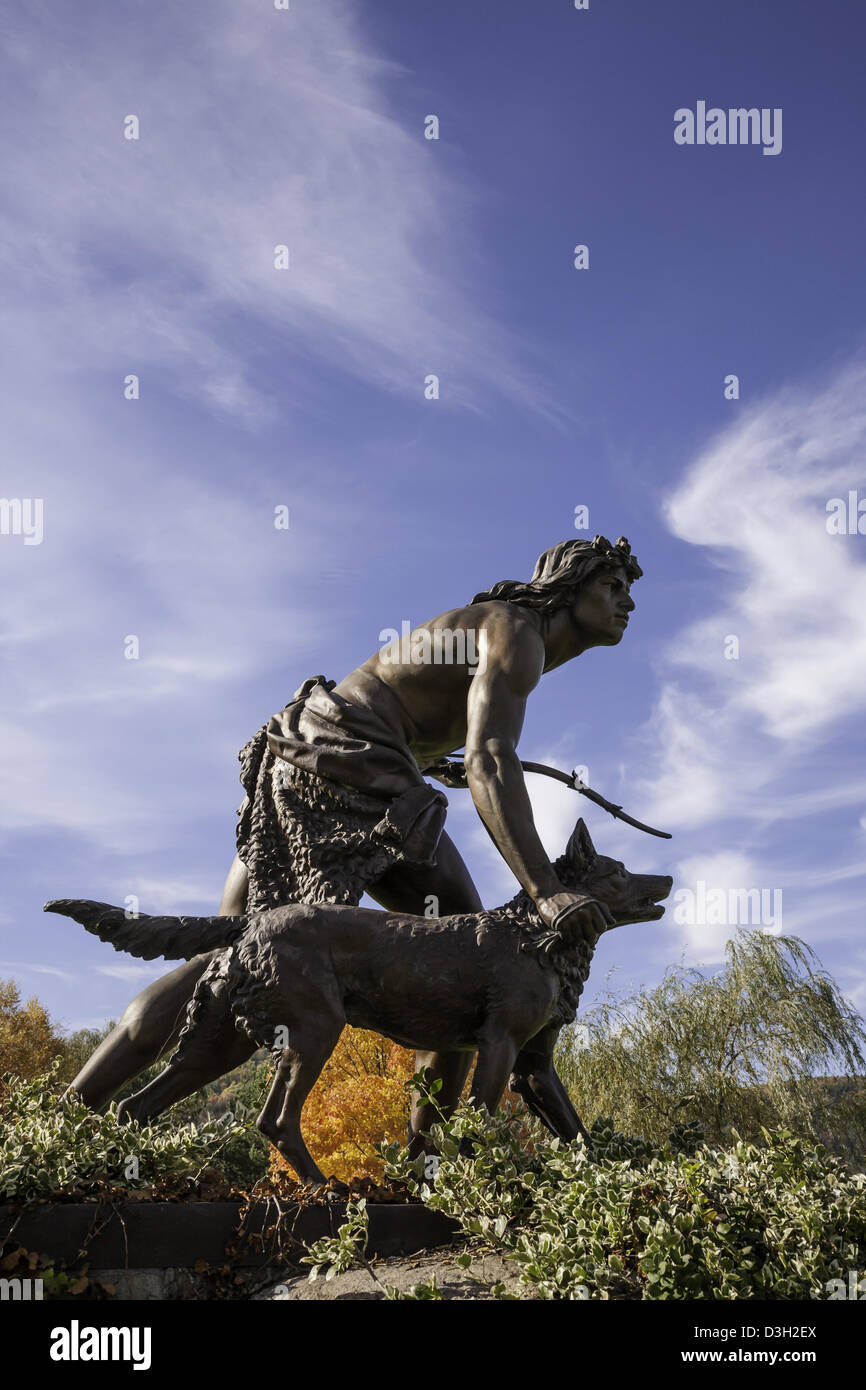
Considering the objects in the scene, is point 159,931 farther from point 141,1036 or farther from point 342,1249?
point 342,1249

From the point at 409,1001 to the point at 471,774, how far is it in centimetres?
94

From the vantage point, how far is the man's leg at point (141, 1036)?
4.32 metres

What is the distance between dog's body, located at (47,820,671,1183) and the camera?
12.7 feet

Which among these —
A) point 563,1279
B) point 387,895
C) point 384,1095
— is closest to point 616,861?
point 387,895

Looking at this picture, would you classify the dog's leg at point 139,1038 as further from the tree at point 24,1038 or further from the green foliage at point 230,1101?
the tree at point 24,1038

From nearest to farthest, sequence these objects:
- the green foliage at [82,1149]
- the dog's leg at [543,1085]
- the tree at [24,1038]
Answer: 1. the green foliage at [82,1149]
2. the dog's leg at [543,1085]
3. the tree at [24,1038]

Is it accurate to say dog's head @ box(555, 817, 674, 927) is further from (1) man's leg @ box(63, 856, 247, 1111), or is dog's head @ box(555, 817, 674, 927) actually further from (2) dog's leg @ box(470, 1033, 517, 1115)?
(1) man's leg @ box(63, 856, 247, 1111)

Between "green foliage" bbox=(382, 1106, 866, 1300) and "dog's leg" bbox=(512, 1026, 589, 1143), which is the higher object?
"dog's leg" bbox=(512, 1026, 589, 1143)

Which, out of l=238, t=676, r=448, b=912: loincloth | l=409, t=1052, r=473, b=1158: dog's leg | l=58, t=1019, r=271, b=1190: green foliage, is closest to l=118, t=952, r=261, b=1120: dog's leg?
l=238, t=676, r=448, b=912: loincloth

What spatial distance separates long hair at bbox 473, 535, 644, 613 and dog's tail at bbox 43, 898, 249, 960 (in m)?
1.92

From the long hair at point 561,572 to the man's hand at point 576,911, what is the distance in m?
1.46

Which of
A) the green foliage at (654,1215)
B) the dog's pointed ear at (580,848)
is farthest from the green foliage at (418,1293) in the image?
the dog's pointed ear at (580,848)

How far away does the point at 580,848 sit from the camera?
4414mm
